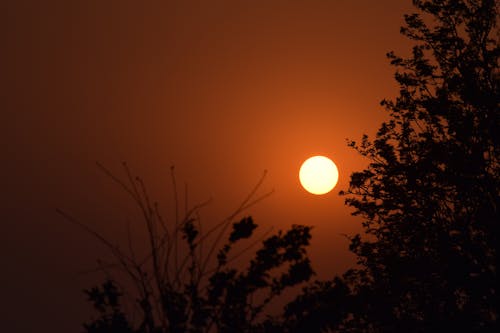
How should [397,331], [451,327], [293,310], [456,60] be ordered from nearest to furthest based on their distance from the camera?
[293,310] < [451,327] < [397,331] < [456,60]

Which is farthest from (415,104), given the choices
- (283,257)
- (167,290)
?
(167,290)

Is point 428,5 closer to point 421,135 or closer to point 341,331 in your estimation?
point 421,135

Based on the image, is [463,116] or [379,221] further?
[379,221]

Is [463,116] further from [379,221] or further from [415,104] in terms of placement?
[379,221]

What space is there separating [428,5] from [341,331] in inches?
315

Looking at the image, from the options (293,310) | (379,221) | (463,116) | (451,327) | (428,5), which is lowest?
(293,310)

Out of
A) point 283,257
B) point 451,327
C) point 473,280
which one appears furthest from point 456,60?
point 283,257

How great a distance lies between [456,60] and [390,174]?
308 centimetres

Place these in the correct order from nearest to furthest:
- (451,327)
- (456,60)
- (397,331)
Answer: (451,327)
(397,331)
(456,60)

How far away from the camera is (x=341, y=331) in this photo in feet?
44.0

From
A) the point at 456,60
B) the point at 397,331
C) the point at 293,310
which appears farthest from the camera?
the point at 456,60

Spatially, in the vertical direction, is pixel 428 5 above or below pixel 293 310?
above

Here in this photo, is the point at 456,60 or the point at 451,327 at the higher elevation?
the point at 456,60

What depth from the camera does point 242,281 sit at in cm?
690
